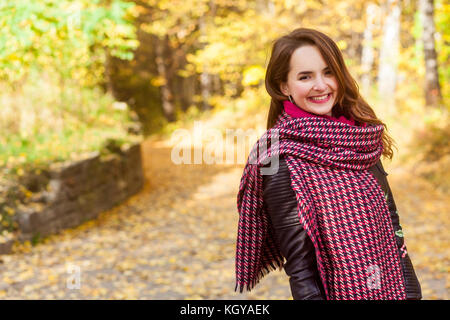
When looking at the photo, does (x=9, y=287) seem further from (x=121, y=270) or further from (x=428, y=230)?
(x=428, y=230)

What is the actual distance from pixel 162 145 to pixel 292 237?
17971 millimetres

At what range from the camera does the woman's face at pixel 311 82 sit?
1.96m

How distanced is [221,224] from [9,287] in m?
3.69

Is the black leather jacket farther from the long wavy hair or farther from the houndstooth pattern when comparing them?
the long wavy hair

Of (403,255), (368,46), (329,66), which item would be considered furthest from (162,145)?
(329,66)

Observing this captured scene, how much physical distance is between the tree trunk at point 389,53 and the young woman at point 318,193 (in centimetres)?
1370

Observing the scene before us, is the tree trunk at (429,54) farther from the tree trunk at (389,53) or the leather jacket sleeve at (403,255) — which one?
the leather jacket sleeve at (403,255)

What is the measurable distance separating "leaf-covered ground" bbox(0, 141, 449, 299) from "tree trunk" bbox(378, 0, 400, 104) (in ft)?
17.9

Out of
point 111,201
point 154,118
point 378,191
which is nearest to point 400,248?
point 378,191

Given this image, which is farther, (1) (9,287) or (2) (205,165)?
(2) (205,165)

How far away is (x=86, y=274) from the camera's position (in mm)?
5883

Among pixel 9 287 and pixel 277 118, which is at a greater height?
pixel 277 118

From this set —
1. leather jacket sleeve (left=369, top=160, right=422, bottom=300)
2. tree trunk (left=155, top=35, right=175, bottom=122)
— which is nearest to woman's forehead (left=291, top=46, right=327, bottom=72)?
leather jacket sleeve (left=369, top=160, right=422, bottom=300)
